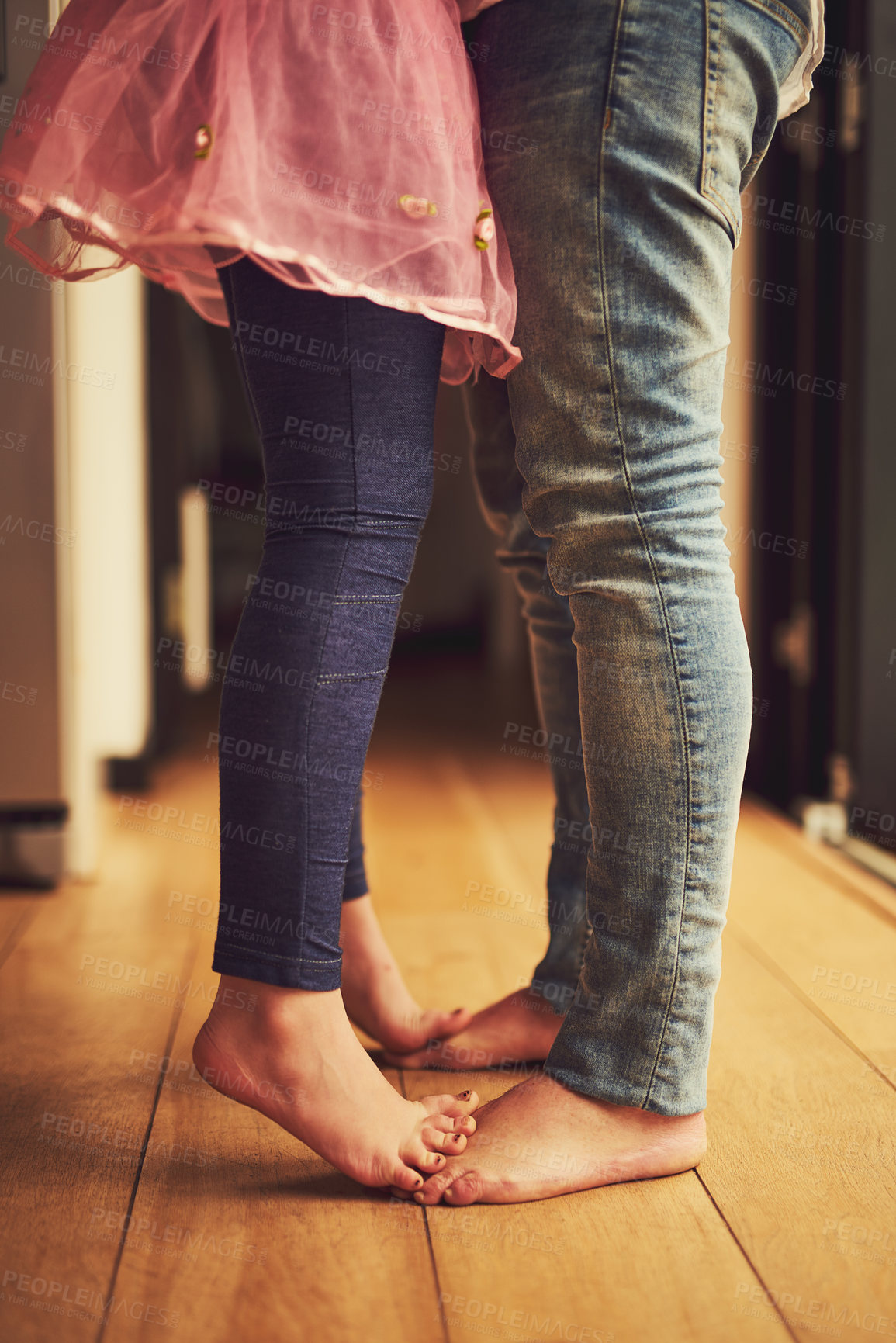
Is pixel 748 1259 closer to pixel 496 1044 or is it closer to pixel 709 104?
pixel 496 1044

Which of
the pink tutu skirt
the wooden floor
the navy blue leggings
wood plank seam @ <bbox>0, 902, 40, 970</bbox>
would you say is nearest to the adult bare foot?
the wooden floor

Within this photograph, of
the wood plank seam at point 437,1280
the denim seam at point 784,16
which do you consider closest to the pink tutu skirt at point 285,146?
the denim seam at point 784,16

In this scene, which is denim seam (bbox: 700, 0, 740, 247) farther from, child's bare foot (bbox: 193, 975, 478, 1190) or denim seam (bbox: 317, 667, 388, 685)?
child's bare foot (bbox: 193, 975, 478, 1190)

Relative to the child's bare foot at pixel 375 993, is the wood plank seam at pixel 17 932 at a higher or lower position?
lower

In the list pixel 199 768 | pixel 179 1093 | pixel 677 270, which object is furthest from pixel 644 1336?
pixel 199 768

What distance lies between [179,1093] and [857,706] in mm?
1181

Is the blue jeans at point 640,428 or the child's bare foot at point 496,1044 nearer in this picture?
the blue jeans at point 640,428

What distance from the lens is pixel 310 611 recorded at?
0.60m

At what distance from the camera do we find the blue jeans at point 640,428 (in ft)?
1.93

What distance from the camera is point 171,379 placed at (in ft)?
7.23

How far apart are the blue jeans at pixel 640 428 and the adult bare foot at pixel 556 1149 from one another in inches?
0.7

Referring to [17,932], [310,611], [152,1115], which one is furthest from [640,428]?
[17,932]

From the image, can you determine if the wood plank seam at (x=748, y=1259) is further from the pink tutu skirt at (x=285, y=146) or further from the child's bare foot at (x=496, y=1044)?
the pink tutu skirt at (x=285, y=146)

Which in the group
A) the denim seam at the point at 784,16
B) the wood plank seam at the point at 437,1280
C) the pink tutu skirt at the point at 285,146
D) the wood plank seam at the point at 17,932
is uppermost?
the denim seam at the point at 784,16
